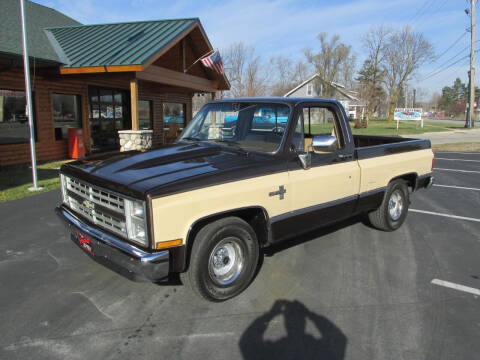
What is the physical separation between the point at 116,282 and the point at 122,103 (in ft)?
43.5

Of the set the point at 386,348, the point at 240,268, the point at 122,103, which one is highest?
the point at 122,103

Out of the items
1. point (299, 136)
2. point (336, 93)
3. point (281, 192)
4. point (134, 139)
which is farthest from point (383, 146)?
point (336, 93)

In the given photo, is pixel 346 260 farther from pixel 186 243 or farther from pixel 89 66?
pixel 89 66

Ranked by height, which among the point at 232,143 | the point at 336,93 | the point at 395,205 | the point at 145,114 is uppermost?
the point at 336,93

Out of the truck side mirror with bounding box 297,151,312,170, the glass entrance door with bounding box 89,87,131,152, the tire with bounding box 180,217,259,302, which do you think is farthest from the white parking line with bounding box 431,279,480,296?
the glass entrance door with bounding box 89,87,131,152

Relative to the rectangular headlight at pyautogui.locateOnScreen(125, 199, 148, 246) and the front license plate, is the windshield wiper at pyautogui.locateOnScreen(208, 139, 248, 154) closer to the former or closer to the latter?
the rectangular headlight at pyautogui.locateOnScreen(125, 199, 148, 246)

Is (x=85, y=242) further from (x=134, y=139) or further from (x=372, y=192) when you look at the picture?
(x=134, y=139)

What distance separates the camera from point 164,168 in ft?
11.1

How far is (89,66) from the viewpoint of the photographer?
1061 cm

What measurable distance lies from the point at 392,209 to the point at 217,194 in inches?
140

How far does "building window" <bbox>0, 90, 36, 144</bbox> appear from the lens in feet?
35.0

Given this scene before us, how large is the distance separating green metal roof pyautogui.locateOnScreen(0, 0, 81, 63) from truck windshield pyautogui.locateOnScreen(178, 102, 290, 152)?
7.19m

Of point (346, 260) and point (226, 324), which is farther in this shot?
point (346, 260)

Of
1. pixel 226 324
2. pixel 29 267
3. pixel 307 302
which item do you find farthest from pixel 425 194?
pixel 29 267
